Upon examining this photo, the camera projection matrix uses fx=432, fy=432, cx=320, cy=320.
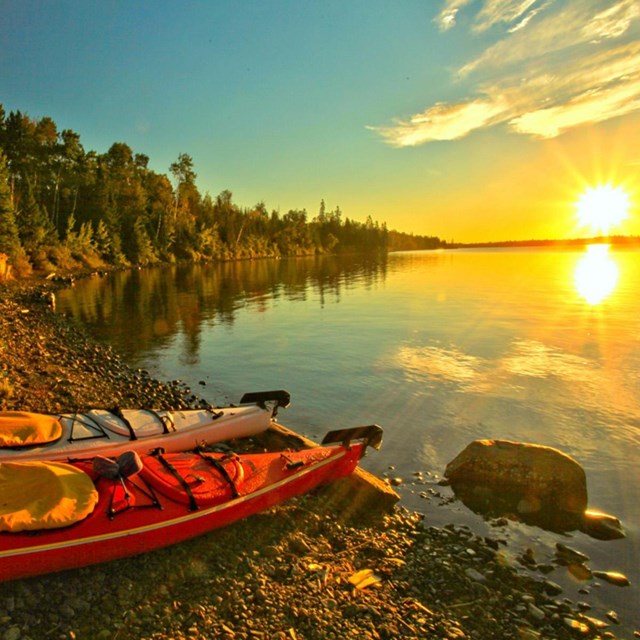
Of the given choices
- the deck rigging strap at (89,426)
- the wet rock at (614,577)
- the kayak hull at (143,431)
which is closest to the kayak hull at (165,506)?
the kayak hull at (143,431)

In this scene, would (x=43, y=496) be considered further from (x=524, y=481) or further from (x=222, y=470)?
(x=524, y=481)

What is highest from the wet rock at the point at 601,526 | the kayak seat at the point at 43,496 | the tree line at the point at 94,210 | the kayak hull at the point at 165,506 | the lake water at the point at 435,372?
the tree line at the point at 94,210

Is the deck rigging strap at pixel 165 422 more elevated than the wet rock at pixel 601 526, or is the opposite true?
the deck rigging strap at pixel 165 422

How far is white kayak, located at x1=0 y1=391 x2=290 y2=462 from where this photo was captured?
618 centimetres

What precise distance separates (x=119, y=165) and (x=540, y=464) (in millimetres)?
81583

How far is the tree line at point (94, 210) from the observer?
4297 cm

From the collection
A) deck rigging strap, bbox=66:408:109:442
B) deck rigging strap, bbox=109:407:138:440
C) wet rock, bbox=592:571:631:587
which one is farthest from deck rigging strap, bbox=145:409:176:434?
wet rock, bbox=592:571:631:587

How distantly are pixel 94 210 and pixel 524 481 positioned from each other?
6738 cm

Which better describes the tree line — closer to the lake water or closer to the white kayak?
the lake water

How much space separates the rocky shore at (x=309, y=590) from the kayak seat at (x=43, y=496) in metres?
0.59

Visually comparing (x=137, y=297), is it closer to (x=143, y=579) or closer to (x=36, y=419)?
(x=36, y=419)

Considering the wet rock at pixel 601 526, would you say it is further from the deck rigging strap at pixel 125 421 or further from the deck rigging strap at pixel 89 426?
the deck rigging strap at pixel 89 426

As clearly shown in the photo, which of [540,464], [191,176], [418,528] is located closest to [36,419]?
[418,528]

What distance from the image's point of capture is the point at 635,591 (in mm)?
5477
